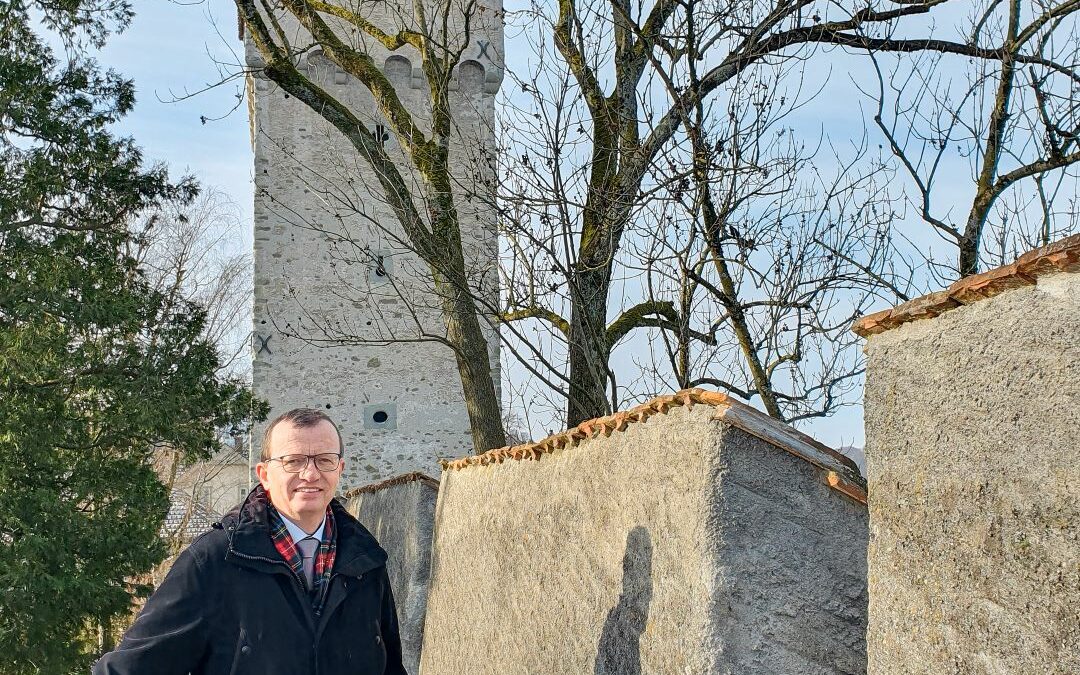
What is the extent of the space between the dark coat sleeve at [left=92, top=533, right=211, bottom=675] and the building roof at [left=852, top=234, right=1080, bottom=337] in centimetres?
167

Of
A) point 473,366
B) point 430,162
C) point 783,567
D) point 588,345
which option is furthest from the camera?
point 430,162

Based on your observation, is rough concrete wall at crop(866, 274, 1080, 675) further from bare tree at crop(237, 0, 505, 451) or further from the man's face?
bare tree at crop(237, 0, 505, 451)

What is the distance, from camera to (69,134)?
11.9 meters

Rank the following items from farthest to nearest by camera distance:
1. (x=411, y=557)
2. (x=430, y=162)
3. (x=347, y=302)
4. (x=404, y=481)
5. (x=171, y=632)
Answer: (x=347, y=302)
(x=430, y=162)
(x=404, y=481)
(x=411, y=557)
(x=171, y=632)

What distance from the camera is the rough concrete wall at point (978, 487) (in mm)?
1696

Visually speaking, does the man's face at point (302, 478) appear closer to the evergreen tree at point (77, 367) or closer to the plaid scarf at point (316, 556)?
the plaid scarf at point (316, 556)

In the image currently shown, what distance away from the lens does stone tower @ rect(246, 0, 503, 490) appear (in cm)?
1605

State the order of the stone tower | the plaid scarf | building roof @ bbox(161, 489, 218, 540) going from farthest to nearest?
building roof @ bbox(161, 489, 218, 540) < the stone tower < the plaid scarf

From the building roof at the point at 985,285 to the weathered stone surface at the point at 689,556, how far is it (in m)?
0.57

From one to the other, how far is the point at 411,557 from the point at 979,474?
4883 millimetres

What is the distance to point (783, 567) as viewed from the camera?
2.61 m

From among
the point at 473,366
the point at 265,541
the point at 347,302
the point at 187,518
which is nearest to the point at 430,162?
the point at 473,366

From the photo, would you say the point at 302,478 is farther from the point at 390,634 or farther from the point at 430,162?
the point at 430,162

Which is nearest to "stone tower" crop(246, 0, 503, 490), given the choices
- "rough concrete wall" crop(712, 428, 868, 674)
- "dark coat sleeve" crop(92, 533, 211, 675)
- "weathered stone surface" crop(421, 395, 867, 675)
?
"weathered stone surface" crop(421, 395, 867, 675)
